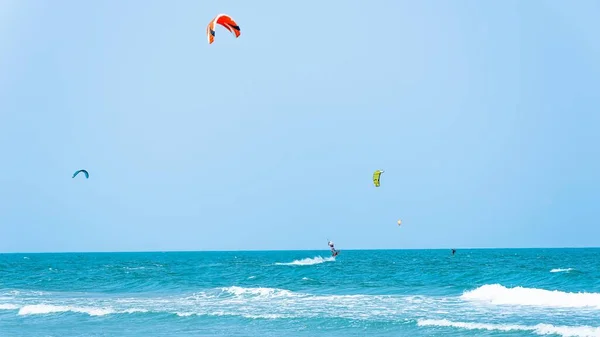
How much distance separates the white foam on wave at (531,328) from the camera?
21155 mm

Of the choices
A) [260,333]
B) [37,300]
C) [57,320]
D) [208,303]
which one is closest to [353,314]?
[260,333]

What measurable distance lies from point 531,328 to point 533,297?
8.77 metres

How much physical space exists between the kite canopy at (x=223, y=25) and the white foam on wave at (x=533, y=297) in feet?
44.4

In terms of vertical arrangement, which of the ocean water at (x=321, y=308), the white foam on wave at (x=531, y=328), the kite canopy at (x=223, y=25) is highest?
the kite canopy at (x=223, y=25)

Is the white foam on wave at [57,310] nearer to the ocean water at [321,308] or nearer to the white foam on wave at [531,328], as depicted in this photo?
the ocean water at [321,308]

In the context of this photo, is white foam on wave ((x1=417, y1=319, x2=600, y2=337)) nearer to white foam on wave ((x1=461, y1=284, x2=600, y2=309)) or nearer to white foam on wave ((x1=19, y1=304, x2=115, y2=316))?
white foam on wave ((x1=461, y1=284, x2=600, y2=309))

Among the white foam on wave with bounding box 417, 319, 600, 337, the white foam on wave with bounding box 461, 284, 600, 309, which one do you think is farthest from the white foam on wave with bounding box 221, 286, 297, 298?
the white foam on wave with bounding box 417, 319, 600, 337

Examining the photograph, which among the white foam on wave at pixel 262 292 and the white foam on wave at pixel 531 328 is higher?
the white foam on wave at pixel 262 292

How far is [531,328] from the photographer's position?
22266mm

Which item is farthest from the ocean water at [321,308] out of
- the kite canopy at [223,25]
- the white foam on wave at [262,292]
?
the kite canopy at [223,25]

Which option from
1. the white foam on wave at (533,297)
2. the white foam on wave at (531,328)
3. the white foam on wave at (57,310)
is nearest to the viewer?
the white foam on wave at (531,328)

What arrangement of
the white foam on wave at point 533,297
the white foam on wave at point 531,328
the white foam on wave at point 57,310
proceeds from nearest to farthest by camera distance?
the white foam on wave at point 531,328
the white foam on wave at point 57,310
the white foam on wave at point 533,297

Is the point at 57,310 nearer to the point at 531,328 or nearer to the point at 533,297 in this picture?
the point at 531,328

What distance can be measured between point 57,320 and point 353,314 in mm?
9568
